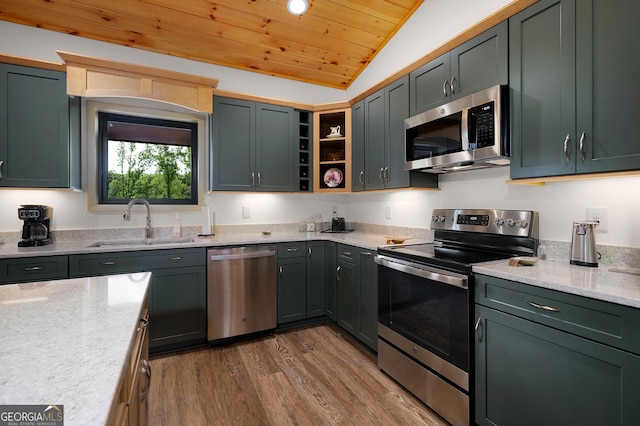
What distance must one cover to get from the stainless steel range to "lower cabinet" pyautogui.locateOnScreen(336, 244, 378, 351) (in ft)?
0.47

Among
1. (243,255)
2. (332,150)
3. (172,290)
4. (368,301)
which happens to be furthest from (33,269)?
(332,150)

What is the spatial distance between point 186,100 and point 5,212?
174 cm

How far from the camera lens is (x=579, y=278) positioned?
1357mm

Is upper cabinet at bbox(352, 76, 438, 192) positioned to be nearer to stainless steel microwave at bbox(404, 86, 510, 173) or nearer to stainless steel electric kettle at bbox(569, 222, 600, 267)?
stainless steel microwave at bbox(404, 86, 510, 173)

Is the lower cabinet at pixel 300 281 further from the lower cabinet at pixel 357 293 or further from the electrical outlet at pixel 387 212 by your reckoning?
the electrical outlet at pixel 387 212

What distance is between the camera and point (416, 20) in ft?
9.55

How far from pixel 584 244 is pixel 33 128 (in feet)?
12.5

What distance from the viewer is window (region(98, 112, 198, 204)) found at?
287 centimetres

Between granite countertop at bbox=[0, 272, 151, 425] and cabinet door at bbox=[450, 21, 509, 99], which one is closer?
granite countertop at bbox=[0, 272, 151, 425]

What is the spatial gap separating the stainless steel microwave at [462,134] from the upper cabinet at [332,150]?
38.1 inches

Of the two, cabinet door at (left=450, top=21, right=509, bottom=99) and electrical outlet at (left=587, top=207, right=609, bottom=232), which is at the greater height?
cabinet door at (left=450, top=21, right=509, bottom=99)

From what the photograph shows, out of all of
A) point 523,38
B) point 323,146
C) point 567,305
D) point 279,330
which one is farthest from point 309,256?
point 523,38

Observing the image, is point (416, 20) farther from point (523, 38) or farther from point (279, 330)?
point (279, 330)

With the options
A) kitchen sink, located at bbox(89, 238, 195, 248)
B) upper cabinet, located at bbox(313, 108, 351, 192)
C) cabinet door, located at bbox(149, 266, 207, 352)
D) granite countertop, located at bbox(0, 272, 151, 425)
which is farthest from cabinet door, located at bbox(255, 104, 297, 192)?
granite countertop, located at bbox(0, 272, 151, 425)
